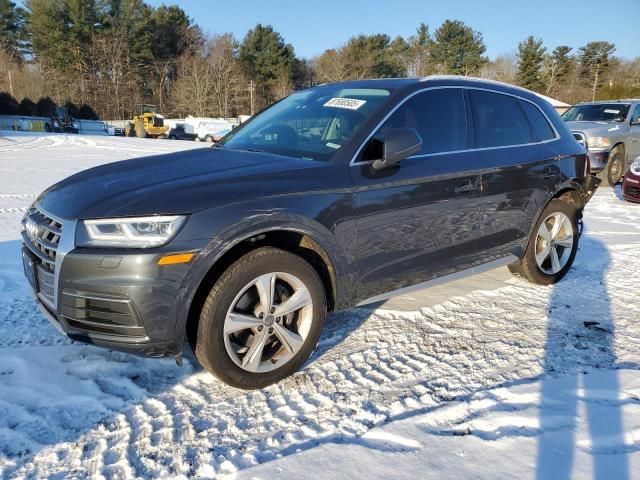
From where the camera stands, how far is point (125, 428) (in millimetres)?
2357

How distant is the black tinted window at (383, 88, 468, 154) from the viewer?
328cm

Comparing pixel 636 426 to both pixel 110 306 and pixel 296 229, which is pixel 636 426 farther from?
pixel 110 306

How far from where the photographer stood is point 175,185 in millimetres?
2518

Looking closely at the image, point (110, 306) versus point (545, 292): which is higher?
point (110, 306)

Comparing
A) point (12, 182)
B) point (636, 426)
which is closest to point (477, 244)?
point (636, 426)

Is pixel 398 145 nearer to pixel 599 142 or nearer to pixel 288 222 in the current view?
pixel 288 222

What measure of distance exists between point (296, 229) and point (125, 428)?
1315 millimetres

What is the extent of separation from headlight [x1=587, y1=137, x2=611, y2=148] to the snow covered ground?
767cm

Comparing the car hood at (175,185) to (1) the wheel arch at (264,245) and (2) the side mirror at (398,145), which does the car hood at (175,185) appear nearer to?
(1) the wheel arch at (264,245)

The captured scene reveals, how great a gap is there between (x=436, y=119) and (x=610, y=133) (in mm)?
8838

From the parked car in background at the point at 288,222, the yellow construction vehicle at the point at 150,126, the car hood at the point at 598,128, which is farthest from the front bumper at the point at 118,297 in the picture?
the yellow construction vehicle at the point at 150,126

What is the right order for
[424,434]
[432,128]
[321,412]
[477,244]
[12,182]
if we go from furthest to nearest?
[12,182]
[477,244]
[432,128]
[321,412]
[424,434]

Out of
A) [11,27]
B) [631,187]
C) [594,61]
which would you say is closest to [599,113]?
[631,187]

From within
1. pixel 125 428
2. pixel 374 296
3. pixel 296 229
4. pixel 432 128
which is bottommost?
pixel 125 428
